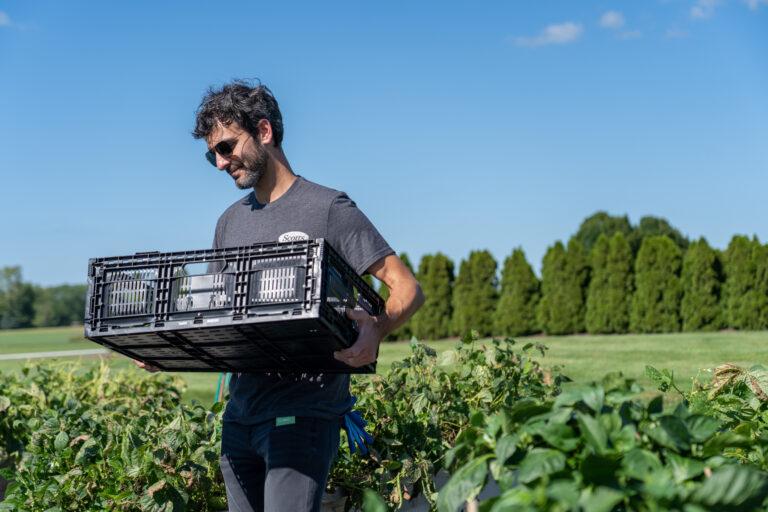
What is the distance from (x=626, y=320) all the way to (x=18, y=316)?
38815 mm

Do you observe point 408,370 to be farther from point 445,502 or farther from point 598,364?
point 598,364

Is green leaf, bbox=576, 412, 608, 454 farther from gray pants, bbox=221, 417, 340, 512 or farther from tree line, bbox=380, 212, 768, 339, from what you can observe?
tree line, bbox=380, 212, 768, 339

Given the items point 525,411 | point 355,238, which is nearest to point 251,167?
point 355,238

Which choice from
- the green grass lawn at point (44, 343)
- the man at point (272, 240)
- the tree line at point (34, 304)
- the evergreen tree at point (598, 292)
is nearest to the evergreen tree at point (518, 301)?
the evergreen tree at point (598, 292)

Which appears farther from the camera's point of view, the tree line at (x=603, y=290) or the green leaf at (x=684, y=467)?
the tree line at (x=603, y=290)

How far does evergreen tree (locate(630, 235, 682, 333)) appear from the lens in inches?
685

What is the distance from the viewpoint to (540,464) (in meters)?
1.34

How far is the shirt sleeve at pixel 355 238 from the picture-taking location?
2494mm

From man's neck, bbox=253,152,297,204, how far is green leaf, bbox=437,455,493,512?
1454mm

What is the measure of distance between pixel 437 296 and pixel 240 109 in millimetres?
16688

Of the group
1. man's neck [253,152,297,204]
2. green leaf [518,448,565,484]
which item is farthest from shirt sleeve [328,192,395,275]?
green leaf [518,448,565,484]

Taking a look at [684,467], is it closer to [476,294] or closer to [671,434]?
[671,434]

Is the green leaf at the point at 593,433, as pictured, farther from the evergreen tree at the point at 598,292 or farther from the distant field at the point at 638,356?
the evergreen tree at the point at 598,292

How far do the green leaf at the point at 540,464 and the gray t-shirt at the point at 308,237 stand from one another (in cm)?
117
